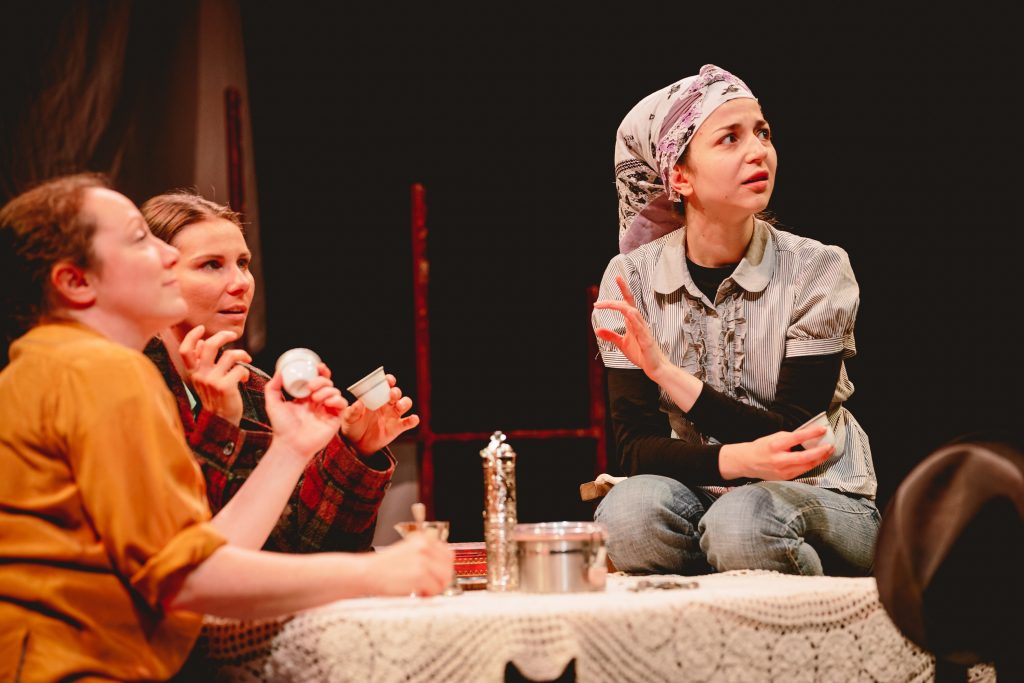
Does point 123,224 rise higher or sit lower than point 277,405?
higher

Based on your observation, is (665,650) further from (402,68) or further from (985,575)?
(402,68)

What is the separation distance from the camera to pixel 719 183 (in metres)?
2.34

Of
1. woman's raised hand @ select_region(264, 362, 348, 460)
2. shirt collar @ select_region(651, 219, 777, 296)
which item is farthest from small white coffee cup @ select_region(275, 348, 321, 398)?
shirt collar @ select_region(651, 219, 777, 296)

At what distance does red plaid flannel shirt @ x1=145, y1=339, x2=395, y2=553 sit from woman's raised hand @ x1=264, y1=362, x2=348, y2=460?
1.00 ft

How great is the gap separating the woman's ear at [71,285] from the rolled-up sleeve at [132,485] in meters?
0.15

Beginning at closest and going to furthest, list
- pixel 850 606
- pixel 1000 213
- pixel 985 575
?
pixel 985 575 → pixel 850 606 → pixel 1000 213

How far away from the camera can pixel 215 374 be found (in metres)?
1.91

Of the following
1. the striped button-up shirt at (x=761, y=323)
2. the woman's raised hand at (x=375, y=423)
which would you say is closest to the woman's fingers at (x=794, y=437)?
the striped button-up shirt at (x=761, y=323)

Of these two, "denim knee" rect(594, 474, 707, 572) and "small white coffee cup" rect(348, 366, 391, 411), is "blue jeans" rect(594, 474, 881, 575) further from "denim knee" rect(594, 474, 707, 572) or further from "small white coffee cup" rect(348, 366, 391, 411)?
"small white coffee cup" rect(348, 366, 391, 411)

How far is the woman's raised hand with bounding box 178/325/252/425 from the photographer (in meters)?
1.91

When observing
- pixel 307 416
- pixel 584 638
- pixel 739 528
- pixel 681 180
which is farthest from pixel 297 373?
pixel 681 180

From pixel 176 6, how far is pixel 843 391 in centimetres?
282

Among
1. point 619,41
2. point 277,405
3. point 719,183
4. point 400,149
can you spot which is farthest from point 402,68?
point 277,405

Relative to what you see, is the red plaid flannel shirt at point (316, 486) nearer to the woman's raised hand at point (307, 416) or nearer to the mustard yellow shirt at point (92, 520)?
the woman's raised hand at point (307, 416)
